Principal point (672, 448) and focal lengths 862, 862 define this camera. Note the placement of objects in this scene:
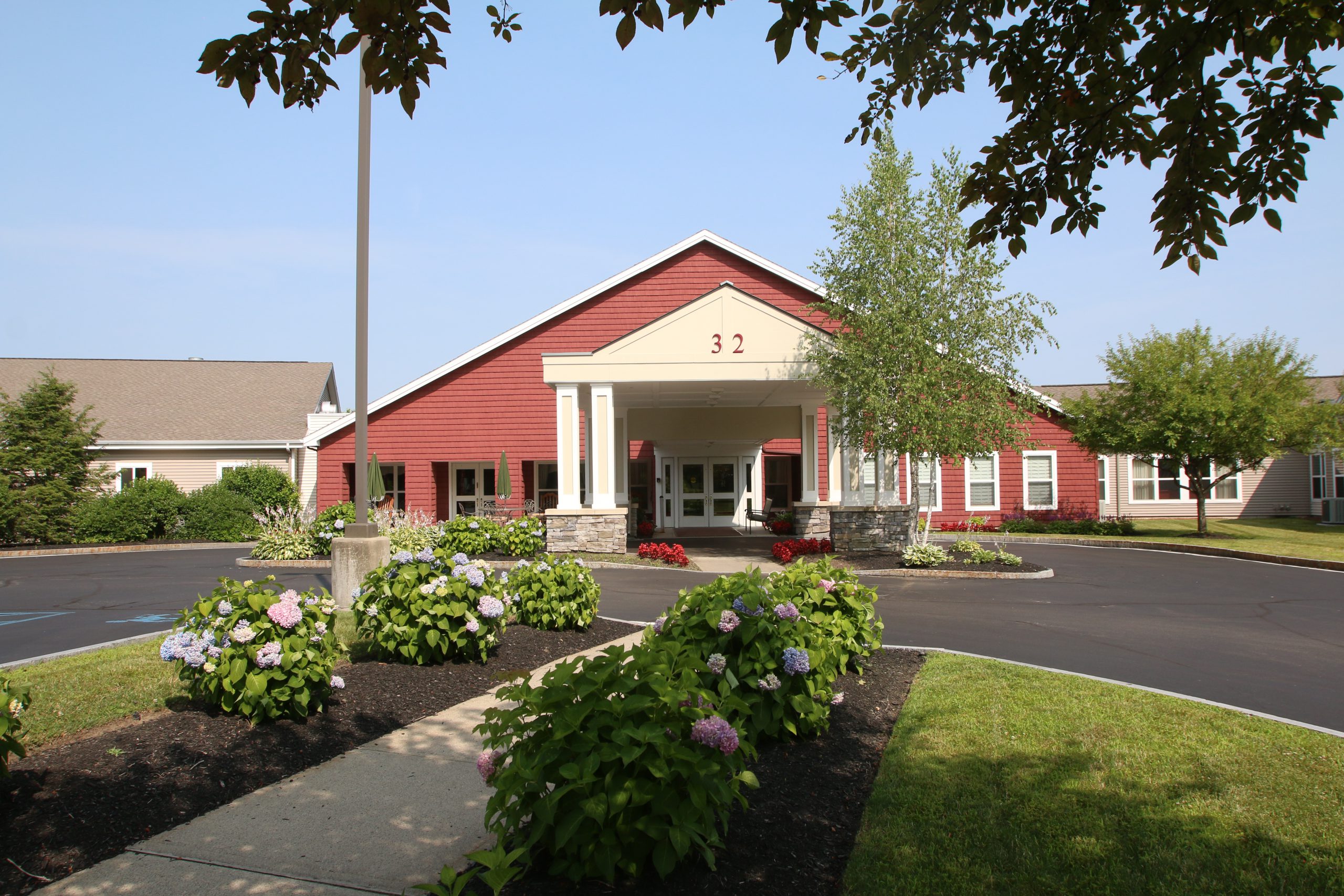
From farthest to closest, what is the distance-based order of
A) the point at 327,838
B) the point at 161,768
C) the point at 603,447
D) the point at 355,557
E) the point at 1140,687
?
the point at 603,447
the point at 355,557
the point at 1140,687
the point at 161,768
the point at 327,838

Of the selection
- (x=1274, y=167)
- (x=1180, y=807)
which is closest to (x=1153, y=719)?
(x=1180, y=807)

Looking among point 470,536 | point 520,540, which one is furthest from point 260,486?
point 520,540

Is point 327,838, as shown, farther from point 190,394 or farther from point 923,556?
point 190,394

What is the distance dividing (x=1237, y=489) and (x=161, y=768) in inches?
1436

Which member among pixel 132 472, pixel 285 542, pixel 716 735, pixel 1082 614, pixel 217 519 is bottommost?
pixel 1082 614

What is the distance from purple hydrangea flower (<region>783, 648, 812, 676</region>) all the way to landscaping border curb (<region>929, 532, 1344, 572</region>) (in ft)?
50.9

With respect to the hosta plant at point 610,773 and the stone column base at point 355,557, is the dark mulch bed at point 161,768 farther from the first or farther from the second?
the stone column base at point 355,557

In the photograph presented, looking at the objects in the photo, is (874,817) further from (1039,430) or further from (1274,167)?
(1039,430)

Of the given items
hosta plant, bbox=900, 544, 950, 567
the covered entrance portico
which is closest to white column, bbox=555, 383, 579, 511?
the covered entrance portico

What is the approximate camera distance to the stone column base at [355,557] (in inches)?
382

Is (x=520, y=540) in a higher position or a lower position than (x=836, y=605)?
lower

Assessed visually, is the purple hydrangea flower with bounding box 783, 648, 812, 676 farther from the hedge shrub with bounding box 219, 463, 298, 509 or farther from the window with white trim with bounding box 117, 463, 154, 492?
the window with white trim with bounding box 117, 463, 154, 492

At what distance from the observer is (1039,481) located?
26391 millimetres

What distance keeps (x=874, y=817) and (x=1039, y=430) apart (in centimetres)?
2415
